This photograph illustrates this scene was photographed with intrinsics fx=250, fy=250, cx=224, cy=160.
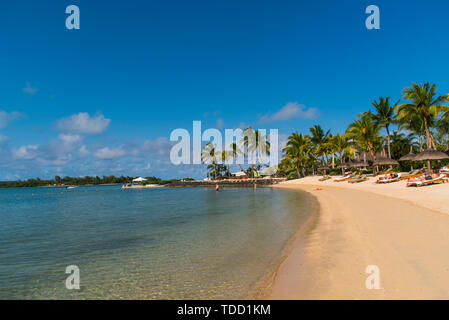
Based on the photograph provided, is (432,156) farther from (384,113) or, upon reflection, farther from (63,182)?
(63,182)

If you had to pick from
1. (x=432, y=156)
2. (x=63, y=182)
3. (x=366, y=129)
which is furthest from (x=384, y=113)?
(x=63, y=182)

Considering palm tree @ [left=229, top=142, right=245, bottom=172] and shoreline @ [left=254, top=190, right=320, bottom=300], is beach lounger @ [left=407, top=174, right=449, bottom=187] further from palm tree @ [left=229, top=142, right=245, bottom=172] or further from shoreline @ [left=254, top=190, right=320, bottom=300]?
palm tree @ [left=229, top=142, right=245, bottom=172]

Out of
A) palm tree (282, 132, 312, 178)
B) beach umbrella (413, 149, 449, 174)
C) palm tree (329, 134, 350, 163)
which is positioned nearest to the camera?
beach umbrella (413, 149, 449, 174)

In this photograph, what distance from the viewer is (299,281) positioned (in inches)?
199

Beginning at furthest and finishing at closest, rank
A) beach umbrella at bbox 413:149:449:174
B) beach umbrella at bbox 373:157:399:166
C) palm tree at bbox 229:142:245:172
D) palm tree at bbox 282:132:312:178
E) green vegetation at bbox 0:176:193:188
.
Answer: green vegetation at bbox 0:176:193:188 < palm tree at bbox 229:142:245:172 < palm tree at bbox 282:132:312:178 < beach umbrella at bbox 373:157:399:166 < beach umbrella at bbox 413:149:449:174

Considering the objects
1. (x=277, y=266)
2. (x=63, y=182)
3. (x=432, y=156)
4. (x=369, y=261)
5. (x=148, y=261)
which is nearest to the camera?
(x=369, y=261)

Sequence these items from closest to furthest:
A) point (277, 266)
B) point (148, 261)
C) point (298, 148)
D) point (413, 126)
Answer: point (277, 266), point (148, 261), point (413, 126), point (298, 148)

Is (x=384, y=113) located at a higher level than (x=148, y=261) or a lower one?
higher

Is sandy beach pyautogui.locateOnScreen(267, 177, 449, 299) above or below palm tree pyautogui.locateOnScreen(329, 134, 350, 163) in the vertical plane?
below

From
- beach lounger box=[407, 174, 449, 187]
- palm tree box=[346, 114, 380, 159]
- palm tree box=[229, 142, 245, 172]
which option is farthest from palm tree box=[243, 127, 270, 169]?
beach lounger box=[407, 174, 449, 187]

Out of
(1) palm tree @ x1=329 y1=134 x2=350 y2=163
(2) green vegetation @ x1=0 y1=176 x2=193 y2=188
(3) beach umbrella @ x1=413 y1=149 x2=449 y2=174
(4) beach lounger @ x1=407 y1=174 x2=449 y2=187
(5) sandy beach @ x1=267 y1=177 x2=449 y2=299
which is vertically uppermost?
(1) palm tree @ x1=329 y1=134 x2=350 y2=163

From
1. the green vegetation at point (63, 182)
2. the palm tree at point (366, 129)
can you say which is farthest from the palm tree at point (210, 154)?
the green vegetation at point (63, 182)

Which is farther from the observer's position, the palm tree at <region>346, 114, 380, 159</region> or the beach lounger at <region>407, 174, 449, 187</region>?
the palm tree at <region>346, 114, 380, 159</region>
